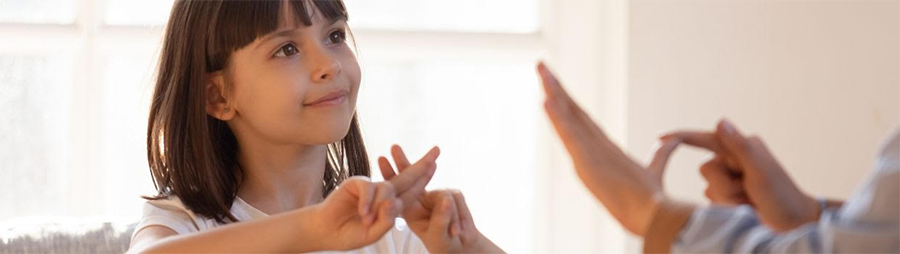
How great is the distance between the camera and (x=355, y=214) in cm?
142

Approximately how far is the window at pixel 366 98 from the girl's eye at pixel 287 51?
88 cm

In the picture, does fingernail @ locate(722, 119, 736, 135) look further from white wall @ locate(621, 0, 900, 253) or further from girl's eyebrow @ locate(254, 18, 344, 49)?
white wall @ locate(621, 0, 900, 253)

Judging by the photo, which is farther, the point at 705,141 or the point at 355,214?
the point at 355,214

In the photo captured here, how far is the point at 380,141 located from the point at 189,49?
1.12 m

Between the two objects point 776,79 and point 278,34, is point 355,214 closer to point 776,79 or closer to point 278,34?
point 278,34

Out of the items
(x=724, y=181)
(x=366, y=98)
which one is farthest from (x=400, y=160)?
(x=366, y=98)

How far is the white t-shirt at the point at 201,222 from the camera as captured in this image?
5.49ft

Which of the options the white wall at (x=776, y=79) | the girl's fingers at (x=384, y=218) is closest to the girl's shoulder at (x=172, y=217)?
the girl's fingers at (x=384, y=218)

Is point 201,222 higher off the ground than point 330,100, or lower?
lower

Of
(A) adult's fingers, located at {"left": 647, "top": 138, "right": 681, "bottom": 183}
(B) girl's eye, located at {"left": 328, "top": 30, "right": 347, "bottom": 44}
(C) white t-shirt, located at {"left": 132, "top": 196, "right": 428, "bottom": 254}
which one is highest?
(B) girl's eye, located at {"left": 328, "top": 30, "right": 347, "bottom": 44}

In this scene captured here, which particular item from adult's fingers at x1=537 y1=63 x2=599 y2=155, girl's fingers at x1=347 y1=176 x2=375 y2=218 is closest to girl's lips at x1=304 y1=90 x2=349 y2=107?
girl's fingers at x1=347 y1=176 x2=375 y2=218

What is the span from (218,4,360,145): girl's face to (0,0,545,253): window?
0.85m

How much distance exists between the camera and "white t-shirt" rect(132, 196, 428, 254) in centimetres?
167

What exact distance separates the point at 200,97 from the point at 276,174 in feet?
0.53
